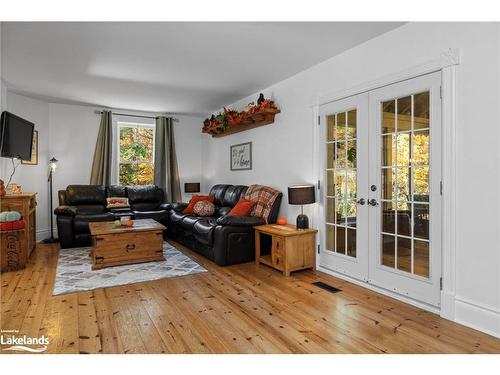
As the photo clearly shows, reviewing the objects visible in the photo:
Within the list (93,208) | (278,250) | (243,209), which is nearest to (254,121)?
(243,209)

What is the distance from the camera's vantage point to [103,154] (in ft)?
19.7

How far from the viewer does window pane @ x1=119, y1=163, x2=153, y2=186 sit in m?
6.43

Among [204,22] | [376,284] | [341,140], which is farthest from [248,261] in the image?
[204,22]

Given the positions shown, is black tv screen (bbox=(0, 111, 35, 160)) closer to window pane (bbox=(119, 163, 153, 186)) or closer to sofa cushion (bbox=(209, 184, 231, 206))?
window pane (bbox=(119, 163, 153, 186))

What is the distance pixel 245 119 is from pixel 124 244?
2590mm

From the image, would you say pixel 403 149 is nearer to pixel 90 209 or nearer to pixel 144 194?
pixel 144 194

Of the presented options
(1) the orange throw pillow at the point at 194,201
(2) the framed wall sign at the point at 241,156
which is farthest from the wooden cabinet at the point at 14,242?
(2) the framed wall sign at the point at 241,156

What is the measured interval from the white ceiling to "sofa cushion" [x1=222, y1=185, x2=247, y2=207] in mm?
1561

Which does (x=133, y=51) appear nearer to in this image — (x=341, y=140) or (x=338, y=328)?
(x=341, y=140)

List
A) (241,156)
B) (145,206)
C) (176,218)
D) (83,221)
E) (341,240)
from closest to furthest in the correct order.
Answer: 1. (341,240)
2. (83,221)
3. (176,218)
4. (241,156)
5. (145,206)

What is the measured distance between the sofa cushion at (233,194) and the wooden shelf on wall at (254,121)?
1016mm

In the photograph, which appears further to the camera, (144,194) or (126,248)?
(144,194)

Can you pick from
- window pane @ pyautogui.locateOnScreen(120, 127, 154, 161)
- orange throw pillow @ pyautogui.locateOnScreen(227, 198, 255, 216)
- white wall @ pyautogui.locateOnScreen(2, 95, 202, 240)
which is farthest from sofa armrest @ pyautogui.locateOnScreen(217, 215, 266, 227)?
white wall @ pyautogui.locateOnScreen(2, 95, 202, 240)

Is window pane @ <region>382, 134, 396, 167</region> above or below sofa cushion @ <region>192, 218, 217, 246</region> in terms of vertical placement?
above
